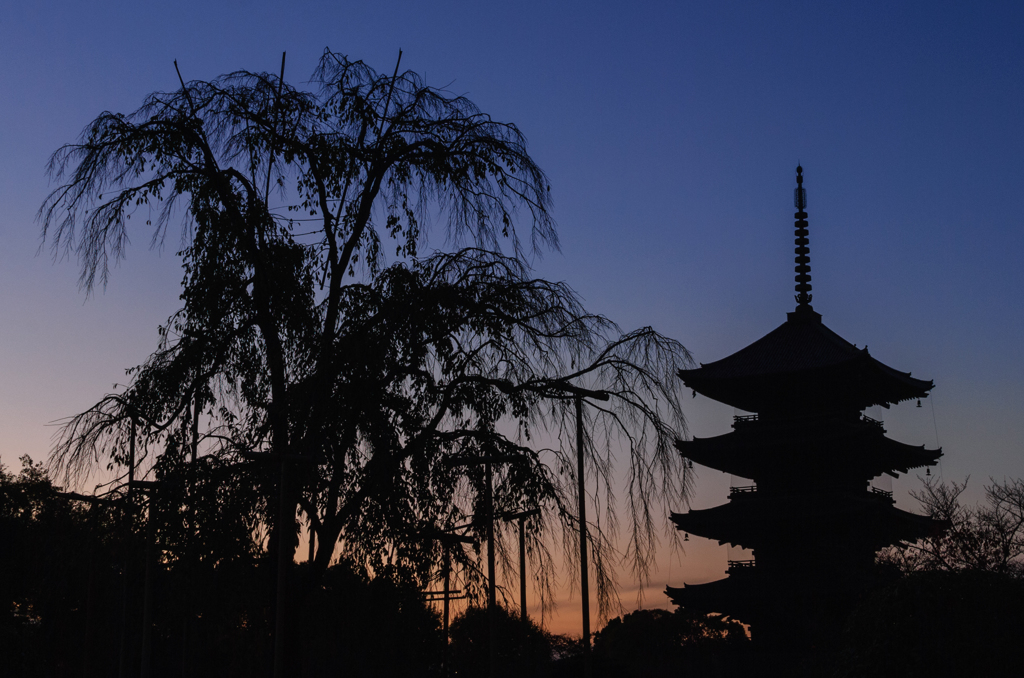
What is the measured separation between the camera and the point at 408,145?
1032 cm

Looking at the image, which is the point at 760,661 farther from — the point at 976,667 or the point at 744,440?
the point at 976,667

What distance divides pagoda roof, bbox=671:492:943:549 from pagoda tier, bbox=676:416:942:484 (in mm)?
1036

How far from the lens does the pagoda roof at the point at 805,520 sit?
30.7m

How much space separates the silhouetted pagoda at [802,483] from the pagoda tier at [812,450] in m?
0.04

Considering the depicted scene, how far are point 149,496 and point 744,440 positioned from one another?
26.2 m

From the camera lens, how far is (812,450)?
32344 mm

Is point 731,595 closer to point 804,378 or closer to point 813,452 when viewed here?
point 813,452

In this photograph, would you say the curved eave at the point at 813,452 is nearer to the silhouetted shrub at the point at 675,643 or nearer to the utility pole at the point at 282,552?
the silhouetted shrub at the point at 675,643

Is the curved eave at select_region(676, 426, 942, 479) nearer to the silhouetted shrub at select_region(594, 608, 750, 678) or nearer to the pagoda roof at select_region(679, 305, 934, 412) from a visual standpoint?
the pagoda roof at select_region(679, 305, 934, 412)

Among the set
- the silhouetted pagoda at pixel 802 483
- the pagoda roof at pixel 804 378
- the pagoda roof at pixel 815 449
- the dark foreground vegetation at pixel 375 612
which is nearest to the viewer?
the dark foreground vegetation at pixel 375 612

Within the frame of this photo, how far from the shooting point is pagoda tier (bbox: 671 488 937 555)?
30.8 metres

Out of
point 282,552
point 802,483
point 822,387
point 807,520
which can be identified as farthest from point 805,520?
point 282,552

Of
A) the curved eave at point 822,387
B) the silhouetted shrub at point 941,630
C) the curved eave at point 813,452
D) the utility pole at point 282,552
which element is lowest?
the silhouetted shrub at point 941,630

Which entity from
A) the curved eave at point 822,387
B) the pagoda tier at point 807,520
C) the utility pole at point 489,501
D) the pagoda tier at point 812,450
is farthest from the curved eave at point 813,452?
the utility pole at point 489,501
